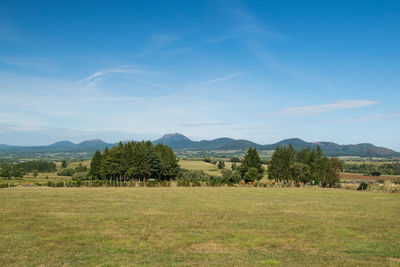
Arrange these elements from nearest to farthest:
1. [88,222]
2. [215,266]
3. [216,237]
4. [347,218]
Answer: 1. [215,266]
2. [216,237]
3. [88,222]
4. [347,218]

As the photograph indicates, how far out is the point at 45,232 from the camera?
18.3 metres

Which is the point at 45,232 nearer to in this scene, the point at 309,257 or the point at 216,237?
the point at 216,237

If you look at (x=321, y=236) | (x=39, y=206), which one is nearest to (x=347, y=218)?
(x=321, y=236)

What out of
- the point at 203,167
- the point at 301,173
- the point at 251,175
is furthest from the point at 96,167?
the point at 203,167

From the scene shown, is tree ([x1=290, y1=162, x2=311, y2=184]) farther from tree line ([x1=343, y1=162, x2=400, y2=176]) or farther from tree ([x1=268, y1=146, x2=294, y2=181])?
tree line ([x1=343, y1=162, x2=400, y2=176])

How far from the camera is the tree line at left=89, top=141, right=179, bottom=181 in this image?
240ft

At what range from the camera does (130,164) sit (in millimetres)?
73562

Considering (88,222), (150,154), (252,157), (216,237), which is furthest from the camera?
(252,157)

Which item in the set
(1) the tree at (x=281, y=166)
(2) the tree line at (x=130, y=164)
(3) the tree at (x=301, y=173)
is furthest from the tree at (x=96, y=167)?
(3) the tree at (x=301, y=173)

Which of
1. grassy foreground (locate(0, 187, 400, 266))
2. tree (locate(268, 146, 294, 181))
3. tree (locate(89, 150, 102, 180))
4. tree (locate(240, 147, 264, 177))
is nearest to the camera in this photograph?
grassy foreground (locate(0, 187, 400, 266))

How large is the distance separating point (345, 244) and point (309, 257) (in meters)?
4.14

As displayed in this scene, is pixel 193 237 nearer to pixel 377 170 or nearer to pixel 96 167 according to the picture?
pixel 96 167

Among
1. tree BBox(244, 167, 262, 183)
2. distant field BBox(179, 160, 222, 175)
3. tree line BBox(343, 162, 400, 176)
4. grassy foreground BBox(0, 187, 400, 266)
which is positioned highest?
grassy foreground BBox(0, 187, 400, 266)

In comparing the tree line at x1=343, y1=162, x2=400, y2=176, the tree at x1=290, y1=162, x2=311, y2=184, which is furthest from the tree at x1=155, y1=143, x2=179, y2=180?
the tree line at x1=343, y1=162, x2=400, y2=176
